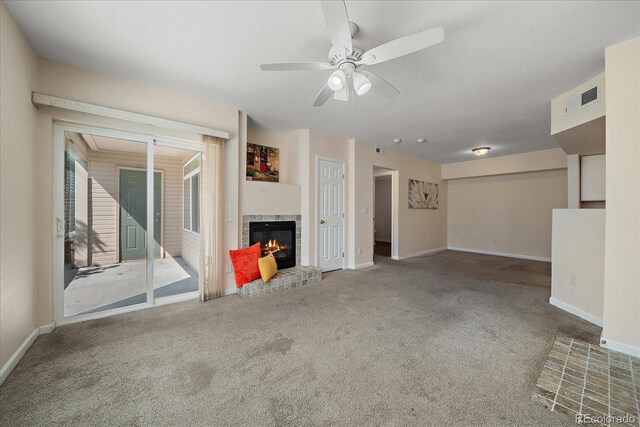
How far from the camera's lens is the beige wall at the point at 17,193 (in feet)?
5.84

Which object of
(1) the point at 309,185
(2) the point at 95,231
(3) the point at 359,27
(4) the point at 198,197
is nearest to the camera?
(3) the point at 359,27

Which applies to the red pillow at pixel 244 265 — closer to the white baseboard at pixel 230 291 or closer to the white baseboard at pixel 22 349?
the white baseboard at pixel 230 291

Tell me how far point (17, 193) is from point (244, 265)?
219cm

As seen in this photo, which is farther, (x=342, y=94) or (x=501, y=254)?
(x=501, y=254)

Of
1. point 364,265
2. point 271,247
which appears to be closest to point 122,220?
point 271,247

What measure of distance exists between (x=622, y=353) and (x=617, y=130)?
1.87 meters

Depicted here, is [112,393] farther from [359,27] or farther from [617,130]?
[617,130]

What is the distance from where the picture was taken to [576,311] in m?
2.85

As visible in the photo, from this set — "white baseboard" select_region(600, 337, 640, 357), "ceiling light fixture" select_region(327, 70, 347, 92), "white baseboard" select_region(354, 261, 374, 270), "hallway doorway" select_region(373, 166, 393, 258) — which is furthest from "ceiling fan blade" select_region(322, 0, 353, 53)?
"hallway doorway" select_region(373, 166, 393, 258)

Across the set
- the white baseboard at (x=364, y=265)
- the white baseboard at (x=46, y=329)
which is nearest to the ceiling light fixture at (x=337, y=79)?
the white baseboard at (x=46, y=329)

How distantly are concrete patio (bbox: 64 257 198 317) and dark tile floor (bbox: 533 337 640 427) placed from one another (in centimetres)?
367

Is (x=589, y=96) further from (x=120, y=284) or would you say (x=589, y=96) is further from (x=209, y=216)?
(x=120, y=284)

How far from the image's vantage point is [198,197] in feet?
11.0

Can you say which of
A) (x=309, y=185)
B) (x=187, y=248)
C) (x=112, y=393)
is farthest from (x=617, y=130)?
(x=187, y=248)
